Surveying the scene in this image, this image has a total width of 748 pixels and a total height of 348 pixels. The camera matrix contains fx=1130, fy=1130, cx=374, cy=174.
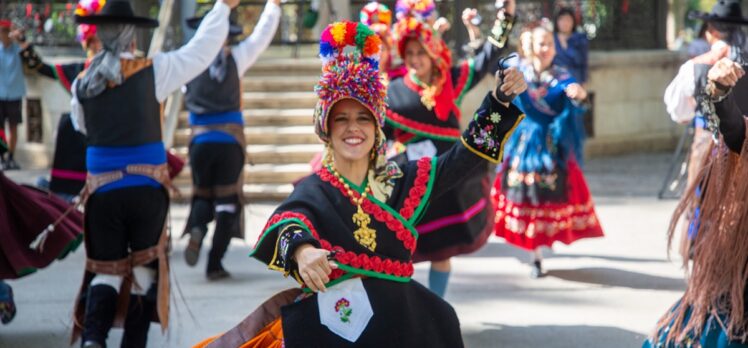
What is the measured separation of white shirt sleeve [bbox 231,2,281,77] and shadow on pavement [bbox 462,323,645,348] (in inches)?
91.8

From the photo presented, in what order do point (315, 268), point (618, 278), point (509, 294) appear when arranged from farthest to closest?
point (618, 278) → point (509, 294) → point (315, 268)

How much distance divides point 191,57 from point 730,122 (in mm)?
2710

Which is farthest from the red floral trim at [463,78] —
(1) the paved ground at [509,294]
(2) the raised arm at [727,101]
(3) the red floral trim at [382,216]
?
(3) the red floral trim at [382,216]

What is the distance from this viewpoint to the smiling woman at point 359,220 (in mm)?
3838

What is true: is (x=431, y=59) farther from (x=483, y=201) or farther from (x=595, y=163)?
(x=595, y=163)

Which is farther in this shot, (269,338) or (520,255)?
(520,255)

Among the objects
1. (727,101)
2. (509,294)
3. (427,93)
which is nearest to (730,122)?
(727,101)

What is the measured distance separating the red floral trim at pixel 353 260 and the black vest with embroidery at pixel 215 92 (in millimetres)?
4273

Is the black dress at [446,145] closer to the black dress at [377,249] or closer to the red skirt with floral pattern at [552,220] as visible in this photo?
the red skirt with floral pattern at [552,220]

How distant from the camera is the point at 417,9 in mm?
6898

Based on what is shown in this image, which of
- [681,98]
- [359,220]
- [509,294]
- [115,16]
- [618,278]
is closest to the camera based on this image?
[359,220]

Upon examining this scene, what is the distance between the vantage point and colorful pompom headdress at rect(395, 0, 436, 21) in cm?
688

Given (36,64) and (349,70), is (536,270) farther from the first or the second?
(349,70)

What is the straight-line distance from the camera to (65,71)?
6.10 m
